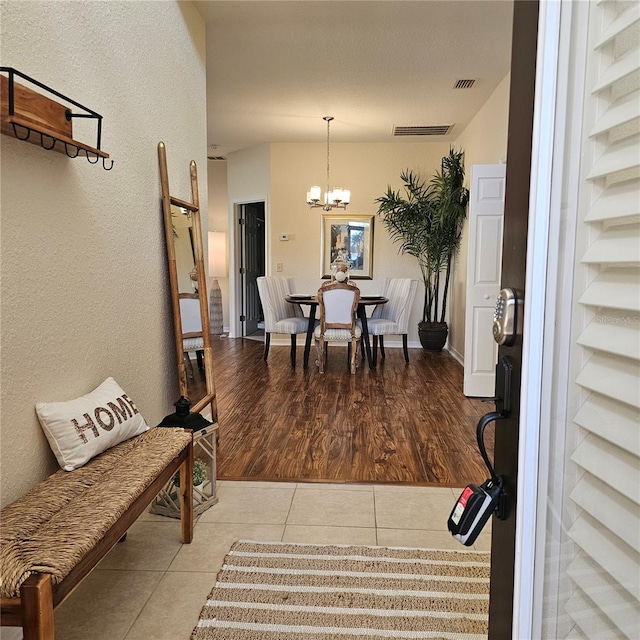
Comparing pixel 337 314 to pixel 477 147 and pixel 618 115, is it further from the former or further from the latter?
pixel 618 115

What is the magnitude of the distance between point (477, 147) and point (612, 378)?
5672 millimetres

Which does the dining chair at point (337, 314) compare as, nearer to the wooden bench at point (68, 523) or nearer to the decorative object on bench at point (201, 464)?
the decorative object on bench at point (201, 464)

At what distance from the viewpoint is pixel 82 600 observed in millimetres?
1761

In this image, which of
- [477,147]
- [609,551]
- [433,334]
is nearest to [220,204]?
[433,334]

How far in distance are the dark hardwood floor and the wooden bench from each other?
1059 mm

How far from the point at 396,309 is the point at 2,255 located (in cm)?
514

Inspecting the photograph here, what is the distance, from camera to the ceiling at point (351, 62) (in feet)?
11.7

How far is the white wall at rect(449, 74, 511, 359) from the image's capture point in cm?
481

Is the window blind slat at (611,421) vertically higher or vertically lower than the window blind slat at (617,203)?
lower

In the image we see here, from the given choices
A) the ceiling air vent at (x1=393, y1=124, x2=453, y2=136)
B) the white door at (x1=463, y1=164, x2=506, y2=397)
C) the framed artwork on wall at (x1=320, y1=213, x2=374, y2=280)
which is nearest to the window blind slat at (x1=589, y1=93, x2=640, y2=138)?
the white door at (x1=463, y1=164, x2=506, y2=397)

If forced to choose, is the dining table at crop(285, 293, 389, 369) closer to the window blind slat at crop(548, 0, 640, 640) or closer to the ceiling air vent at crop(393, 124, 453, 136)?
the ceiling air vent at crop(393, 124, 453, 136)

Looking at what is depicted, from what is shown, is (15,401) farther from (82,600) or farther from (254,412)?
(254,412)

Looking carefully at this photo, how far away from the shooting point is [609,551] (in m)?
0.62

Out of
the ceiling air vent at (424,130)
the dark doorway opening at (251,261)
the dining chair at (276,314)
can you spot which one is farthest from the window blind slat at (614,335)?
the dark doorway opening at (251,261)
